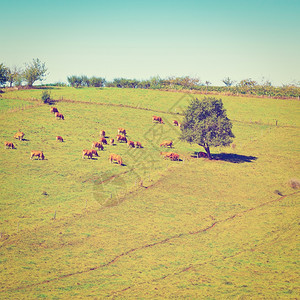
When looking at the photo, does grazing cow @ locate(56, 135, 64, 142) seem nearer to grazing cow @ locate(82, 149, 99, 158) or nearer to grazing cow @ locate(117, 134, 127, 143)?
grazing cow @ locate(82, 149, 99, 158)

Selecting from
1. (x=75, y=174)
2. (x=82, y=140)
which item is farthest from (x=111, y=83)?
(x=75, y=174)

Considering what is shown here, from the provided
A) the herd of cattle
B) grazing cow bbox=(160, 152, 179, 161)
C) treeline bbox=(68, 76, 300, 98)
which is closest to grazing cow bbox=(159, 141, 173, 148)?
the herd of cattle

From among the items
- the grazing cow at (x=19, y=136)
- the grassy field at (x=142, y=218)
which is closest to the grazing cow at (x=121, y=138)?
the grassy field at (x=142, y=218)

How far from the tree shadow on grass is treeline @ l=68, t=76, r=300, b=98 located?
156 ft

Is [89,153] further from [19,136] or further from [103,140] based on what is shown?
[19,136]

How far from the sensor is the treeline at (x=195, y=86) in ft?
316

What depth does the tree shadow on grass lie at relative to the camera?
5119cm

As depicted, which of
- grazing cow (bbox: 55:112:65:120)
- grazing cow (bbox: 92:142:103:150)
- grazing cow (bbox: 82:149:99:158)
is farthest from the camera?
grazing cow (bbox: 55:112:65:120)

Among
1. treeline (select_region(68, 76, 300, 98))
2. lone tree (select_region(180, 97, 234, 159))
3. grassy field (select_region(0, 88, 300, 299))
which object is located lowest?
grassy field (select_region(0, 88, 300, 299))

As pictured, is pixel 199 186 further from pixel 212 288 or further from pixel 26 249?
pixel 26 249

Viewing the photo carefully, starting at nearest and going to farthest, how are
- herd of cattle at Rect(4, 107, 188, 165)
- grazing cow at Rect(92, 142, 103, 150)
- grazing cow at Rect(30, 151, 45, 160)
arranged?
grazing cow at Rect(30, 151, 45, 160) < herd of cattle at Rect(4, 107, 188, 165) < grazing cow at Rect(92, 142, 103, 150)

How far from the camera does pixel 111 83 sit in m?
110

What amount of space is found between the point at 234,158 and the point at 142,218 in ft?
84.7

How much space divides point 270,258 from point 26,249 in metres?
18.9
